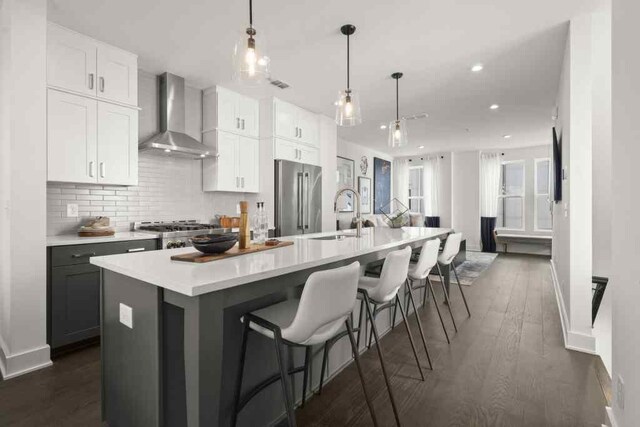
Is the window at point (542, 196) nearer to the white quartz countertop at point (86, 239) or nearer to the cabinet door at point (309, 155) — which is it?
the cabinet door at point (309, 155)

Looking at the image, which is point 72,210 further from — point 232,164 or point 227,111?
point 227,111

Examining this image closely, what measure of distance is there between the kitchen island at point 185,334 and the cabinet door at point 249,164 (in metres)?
2.84

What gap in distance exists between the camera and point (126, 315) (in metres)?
1.46

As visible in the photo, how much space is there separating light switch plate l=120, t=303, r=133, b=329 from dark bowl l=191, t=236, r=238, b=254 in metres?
0.39

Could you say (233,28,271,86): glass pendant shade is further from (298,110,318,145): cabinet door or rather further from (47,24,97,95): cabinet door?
(298,110,318,145): cabinet door

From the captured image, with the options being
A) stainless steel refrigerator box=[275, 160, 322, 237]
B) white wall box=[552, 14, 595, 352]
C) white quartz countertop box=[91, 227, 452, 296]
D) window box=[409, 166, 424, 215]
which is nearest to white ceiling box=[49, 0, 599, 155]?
white wall box=[552, 14, 595, 352]

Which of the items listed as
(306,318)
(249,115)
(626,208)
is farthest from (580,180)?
(249,115)

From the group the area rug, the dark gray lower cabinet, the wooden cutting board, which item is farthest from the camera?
the area rug

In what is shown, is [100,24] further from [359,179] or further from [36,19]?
[359,179]

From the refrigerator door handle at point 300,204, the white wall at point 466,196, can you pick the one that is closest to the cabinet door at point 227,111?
the refrigerator door handle at point 300,204

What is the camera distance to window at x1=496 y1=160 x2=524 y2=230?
849 cm

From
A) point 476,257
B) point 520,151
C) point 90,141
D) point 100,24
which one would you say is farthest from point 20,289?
point 520,151

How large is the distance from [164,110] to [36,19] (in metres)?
1.47

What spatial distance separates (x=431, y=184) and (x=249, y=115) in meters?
6.46
